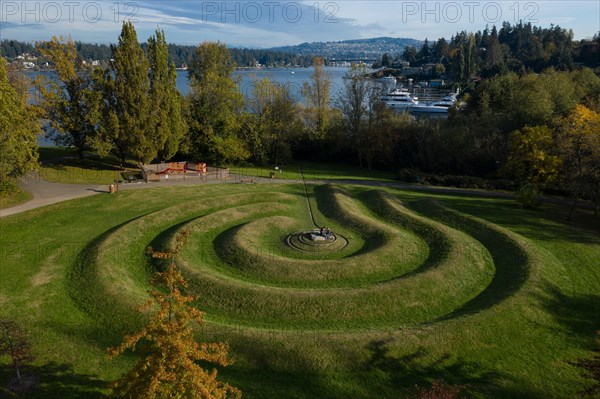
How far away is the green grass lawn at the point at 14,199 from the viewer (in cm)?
4322

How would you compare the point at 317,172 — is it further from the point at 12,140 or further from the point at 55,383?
the point at 55,383

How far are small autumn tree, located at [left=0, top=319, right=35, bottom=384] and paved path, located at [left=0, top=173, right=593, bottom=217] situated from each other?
22298 millimetres

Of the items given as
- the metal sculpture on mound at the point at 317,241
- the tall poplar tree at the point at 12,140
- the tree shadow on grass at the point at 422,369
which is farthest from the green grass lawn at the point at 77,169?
the tree shadow on grass at the point at 422,369

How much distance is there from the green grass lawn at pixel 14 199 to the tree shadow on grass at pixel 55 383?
28268 mm

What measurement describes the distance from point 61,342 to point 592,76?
89762mm

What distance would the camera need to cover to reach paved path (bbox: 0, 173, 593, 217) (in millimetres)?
44812

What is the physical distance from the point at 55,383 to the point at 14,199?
3249cm

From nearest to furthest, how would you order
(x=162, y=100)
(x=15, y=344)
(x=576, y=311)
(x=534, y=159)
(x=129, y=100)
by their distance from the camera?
(x=15, y=344), (x=576, y=311), (x=534, y=159), (x=129, y=100), (x=162, y=100)

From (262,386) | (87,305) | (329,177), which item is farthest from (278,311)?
(329,177)

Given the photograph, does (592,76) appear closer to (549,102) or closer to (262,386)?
(549,102)

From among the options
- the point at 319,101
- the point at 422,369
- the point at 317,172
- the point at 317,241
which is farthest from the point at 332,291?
the point at 319,101

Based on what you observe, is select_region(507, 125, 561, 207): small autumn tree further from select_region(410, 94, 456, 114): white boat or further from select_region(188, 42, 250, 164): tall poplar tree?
select_region(410, 94, 456, 114): white boat

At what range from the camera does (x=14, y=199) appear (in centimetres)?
4453

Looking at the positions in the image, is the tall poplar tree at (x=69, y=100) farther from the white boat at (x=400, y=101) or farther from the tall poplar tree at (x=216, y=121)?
the white boat at (x=400, y=101)
